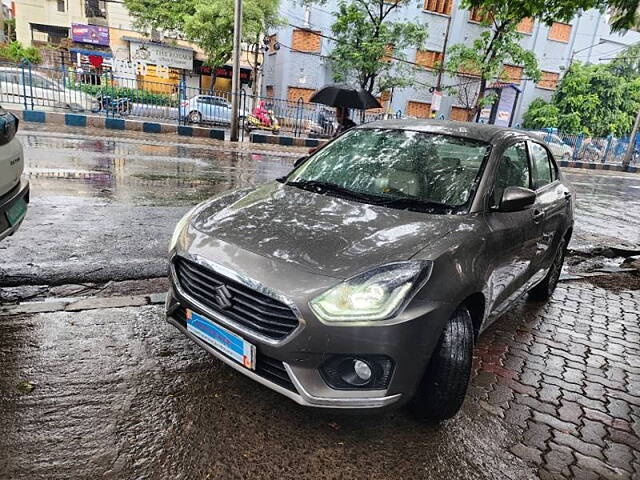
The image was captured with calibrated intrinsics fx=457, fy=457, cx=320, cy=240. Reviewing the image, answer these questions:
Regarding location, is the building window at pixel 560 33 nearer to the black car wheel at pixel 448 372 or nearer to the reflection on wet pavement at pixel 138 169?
the reflection on wet pavement at pixel 138 169

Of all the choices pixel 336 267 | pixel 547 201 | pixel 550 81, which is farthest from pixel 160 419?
pixel 550 81

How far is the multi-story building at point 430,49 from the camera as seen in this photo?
2872 cm

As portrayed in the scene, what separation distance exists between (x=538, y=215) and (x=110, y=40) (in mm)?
40528

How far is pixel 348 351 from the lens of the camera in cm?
205

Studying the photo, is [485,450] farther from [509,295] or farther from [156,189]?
[156,189]

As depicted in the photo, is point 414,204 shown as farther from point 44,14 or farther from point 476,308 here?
point 44,14

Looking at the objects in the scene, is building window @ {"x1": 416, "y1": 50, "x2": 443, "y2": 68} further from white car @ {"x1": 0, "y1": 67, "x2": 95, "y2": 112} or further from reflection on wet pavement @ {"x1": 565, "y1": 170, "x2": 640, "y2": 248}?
white car @ {"x1": 0, "y1": 67, "x2": 95, "y2": 112}

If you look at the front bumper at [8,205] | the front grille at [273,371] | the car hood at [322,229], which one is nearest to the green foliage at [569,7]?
the car hood at [322,229]

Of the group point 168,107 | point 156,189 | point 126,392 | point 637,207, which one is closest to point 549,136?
point 637,207

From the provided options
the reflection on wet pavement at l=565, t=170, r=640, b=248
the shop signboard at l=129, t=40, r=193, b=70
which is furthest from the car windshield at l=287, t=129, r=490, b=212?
the shop signboard at l=129, t=40, r=193, b=70

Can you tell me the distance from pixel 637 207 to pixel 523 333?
36.0 feet

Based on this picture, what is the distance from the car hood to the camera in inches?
86.9

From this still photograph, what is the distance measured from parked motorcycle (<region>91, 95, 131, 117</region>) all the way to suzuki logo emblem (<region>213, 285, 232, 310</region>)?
17378 mm

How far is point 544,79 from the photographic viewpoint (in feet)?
107
